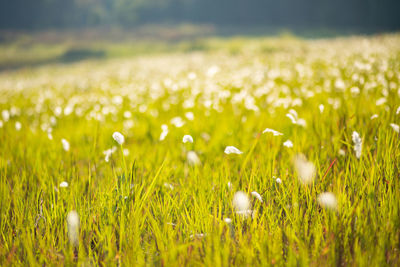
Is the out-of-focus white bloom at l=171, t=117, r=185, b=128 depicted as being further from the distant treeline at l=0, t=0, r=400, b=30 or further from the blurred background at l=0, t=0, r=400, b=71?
the distant treeline at l=0, t=0, r=400, b=30

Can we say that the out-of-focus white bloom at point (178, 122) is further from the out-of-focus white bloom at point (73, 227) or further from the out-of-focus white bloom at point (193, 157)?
the out-of-focus white bloom at point (73, 227)

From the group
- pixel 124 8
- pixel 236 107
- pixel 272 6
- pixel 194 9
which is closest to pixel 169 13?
pixel 194 9

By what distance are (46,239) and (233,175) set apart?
120cm

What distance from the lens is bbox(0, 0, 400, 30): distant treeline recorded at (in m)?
111

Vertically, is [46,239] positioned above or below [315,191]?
below

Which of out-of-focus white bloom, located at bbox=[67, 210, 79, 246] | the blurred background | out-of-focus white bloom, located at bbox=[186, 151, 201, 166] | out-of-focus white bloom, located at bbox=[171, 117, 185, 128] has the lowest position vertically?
out-of-focus white bloom, located at bbox=[67, 210, 79, 246]

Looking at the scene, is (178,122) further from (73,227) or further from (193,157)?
(73,227)

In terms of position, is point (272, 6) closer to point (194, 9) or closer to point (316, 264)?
point (194, 9)

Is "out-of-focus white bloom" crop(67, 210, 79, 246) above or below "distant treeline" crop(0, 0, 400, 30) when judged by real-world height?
below

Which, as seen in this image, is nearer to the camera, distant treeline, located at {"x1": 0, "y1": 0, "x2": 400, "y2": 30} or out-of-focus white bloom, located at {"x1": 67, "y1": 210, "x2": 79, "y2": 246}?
out-of-focus white bloom, located at {"x1": 67, "y1": 210, "x2": 79, "y2": 246}

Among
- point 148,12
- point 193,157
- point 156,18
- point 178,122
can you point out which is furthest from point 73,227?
point 148,12

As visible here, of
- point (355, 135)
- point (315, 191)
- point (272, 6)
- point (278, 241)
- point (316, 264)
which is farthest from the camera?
point (272, 6)

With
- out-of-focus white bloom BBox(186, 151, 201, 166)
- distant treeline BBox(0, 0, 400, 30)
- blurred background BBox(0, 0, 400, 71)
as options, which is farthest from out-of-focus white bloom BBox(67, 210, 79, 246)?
distant treeline BBox(0, 0, 400, 30)

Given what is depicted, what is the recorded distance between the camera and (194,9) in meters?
120
